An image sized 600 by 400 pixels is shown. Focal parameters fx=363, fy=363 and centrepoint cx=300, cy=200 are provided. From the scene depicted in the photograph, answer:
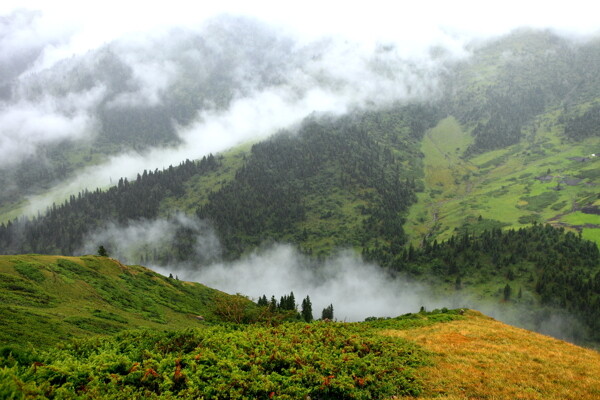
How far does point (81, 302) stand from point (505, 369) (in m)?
51.1

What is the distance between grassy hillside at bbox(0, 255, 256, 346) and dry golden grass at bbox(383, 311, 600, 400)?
95.7ft

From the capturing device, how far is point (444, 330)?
40.7m

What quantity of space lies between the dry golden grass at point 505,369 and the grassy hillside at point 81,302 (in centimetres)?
2916

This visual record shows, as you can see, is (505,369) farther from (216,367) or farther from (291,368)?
(216,367)

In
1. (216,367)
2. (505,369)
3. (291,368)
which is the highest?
(216,367)

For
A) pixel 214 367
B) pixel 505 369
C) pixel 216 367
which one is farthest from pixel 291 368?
pixel 505 369

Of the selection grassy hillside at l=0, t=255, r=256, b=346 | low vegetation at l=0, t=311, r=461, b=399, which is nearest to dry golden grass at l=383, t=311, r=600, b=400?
low vegetation at l=0, t=311, r=461, b=399

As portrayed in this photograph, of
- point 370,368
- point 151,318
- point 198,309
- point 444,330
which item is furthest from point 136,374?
point 198,309

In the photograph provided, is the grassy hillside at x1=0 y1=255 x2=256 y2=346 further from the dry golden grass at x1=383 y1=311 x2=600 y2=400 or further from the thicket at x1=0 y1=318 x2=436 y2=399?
the dry golden grass at x1=383 y1=311 x2=600 y2=400

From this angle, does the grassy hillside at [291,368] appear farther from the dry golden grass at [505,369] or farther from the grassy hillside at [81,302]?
the grassy hillside at [81,302]

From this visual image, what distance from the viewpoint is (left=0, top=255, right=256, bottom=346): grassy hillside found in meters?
31.5

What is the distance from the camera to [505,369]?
83.3 ft

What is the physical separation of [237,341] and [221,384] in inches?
267

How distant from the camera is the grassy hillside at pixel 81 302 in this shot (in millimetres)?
31516
